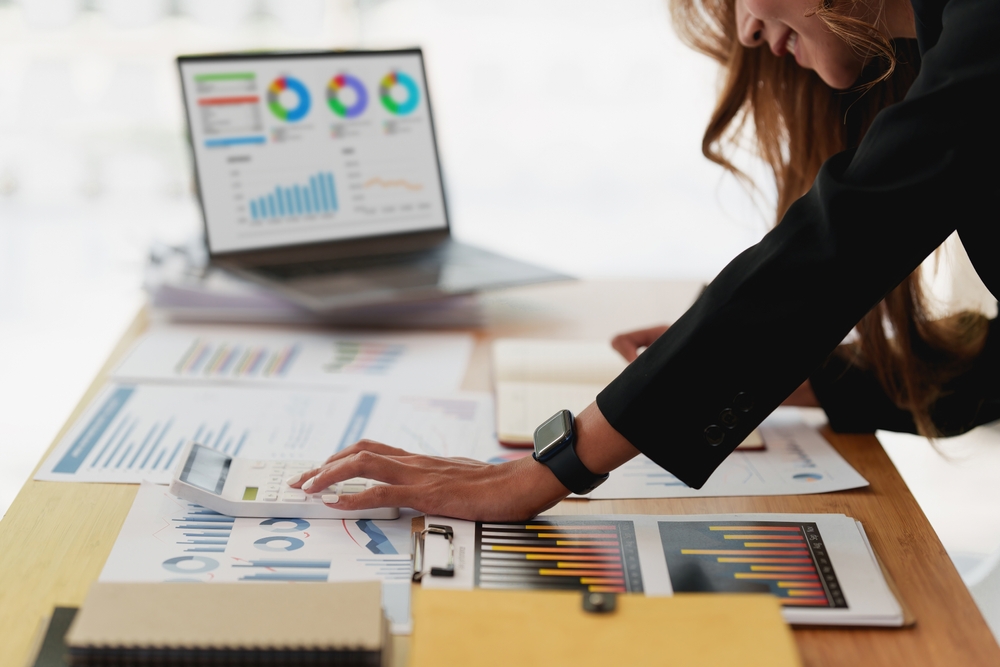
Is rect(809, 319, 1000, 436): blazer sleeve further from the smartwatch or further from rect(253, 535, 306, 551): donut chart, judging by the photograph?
rect(253, 535, 306, 551): donut chart

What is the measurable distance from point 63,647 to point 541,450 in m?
0.40

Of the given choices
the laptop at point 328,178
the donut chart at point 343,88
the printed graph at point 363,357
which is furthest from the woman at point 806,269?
the donut chart at point 343,88

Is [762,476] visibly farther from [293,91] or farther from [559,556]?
[293,91]

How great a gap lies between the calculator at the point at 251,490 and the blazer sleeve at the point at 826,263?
253mm

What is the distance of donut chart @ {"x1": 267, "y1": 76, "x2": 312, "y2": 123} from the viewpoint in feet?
4.57

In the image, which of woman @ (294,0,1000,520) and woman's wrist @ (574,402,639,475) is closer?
woman @ (294,0,1000,520)

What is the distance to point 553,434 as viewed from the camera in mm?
826

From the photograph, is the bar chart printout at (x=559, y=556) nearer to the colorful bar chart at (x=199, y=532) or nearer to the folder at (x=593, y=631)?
the folder at (x=593, y=631)

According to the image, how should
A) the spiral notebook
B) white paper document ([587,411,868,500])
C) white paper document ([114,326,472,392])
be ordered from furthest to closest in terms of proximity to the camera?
white paper document ([114,326,472,392]) → white paper document ([587,411,868,500]) → the spiral notebook

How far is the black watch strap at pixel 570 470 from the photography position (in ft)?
2.63

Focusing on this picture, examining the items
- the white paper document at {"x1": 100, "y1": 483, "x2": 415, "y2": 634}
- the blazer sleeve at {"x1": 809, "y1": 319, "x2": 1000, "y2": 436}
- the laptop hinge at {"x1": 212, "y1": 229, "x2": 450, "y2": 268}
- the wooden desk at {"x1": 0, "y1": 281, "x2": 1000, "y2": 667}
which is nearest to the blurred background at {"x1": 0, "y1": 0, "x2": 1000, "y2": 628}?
the laptop hinge at {"x1": 212, "y1": 229, "x2": 450, "y2": 268}

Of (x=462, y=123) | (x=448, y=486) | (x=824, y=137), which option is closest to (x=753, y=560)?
(x=448, y=486)

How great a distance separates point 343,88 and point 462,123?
8.58ft

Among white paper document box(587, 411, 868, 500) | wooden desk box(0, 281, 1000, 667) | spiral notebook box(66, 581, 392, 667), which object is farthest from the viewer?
white paper document box(587, 411, 868, 500)
